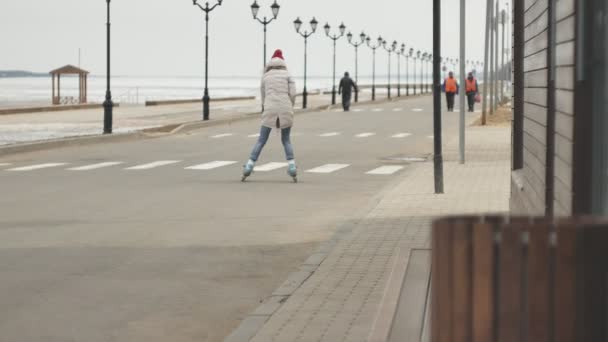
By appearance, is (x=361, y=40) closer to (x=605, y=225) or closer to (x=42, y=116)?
(x=42, y=116)

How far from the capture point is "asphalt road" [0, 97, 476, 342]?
8031mm

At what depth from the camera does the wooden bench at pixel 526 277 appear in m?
3.32

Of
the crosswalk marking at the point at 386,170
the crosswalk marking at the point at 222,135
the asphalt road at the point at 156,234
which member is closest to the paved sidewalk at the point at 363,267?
the asphalt road at the point at 156,234

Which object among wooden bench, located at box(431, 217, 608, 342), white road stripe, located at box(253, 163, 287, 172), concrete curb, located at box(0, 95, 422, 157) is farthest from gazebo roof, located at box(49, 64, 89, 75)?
wooden bench, located at box(431, 217, 608, 342)

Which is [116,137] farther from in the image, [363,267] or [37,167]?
[363,267]

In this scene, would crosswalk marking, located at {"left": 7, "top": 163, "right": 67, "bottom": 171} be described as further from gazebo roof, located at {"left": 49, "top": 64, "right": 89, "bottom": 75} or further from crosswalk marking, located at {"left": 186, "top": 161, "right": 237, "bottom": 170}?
gazebo roof, located at {"left": 49, "top": 64, "right": 89, "bottom": 75}

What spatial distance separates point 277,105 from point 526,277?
1564cm

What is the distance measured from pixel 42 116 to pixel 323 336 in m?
42.2

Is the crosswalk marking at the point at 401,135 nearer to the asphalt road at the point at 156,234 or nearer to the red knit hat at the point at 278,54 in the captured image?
the asphalt road at the point at 156,234

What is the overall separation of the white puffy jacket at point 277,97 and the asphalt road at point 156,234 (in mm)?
989

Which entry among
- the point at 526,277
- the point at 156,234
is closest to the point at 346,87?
the point at 156,234

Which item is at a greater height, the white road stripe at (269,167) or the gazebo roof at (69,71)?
the gazebo roof at (69,71)

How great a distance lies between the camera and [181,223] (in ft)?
43.8

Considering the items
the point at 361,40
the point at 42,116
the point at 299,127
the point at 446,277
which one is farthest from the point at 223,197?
the point at 361,40
